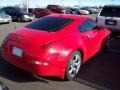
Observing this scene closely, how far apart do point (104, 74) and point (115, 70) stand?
20.6 inches

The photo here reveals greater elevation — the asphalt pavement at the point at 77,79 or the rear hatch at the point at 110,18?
the rear hatch at the point at 110,18

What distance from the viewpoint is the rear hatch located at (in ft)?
36.6

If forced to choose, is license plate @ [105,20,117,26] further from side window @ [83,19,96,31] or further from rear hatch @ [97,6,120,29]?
side window @ [83,19,96,31]

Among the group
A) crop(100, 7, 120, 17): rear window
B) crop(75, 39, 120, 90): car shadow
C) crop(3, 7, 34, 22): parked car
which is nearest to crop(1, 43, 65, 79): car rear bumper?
crop(75, 39, 120, 90): car shadow

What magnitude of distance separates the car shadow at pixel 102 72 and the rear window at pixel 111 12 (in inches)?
125

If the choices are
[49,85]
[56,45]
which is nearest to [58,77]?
[49,85]

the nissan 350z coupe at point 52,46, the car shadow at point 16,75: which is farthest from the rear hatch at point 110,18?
the car shadow at point 16,75

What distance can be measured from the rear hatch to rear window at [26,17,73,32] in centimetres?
503

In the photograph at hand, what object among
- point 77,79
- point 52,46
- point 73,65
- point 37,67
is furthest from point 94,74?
point 37,67

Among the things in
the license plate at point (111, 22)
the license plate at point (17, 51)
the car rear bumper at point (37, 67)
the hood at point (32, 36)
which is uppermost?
the hood at point (32, 36)

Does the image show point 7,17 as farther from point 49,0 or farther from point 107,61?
point 49,0

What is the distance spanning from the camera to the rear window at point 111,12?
1139 centimetres

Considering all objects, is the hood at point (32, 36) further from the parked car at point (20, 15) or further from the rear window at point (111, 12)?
the parked car at point (20, 15)

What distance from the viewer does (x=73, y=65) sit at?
237 inches
